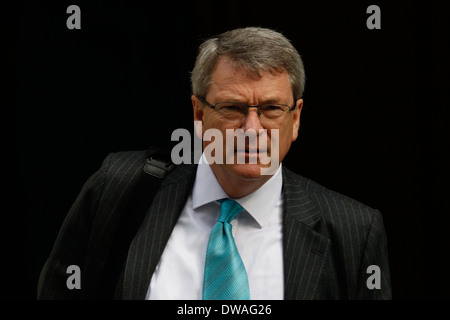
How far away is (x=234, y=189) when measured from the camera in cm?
273

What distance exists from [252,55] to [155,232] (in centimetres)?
76

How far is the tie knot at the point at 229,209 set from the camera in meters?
2.70

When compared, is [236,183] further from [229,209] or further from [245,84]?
[245,84]

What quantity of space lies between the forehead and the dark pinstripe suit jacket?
413 mm

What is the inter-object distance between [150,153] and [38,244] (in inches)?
49.6

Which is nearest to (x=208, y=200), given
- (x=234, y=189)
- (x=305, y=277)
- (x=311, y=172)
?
(x=234, y=189)

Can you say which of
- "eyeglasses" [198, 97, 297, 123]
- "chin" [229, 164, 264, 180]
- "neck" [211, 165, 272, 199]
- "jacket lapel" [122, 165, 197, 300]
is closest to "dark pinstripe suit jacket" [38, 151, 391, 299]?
"jacket lapel" [122, 165, 197, 300]

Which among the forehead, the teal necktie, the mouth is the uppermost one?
the forehead

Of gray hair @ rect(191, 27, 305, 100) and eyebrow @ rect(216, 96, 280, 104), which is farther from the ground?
gray hair @ rect(191, 27, 305, 100)

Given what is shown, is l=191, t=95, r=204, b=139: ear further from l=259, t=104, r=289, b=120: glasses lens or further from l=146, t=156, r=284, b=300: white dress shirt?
l=259, t=104, r=289, b=120: glasses lens

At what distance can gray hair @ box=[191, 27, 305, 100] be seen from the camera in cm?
260

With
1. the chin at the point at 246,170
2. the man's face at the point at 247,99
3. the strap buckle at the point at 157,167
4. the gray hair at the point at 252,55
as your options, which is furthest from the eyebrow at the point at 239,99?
the strap buckle at the point at 157,167

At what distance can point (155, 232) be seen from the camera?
2.64m

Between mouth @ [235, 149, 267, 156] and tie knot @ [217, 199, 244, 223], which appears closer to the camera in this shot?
mouth @ [235, 149, 267, 156]
